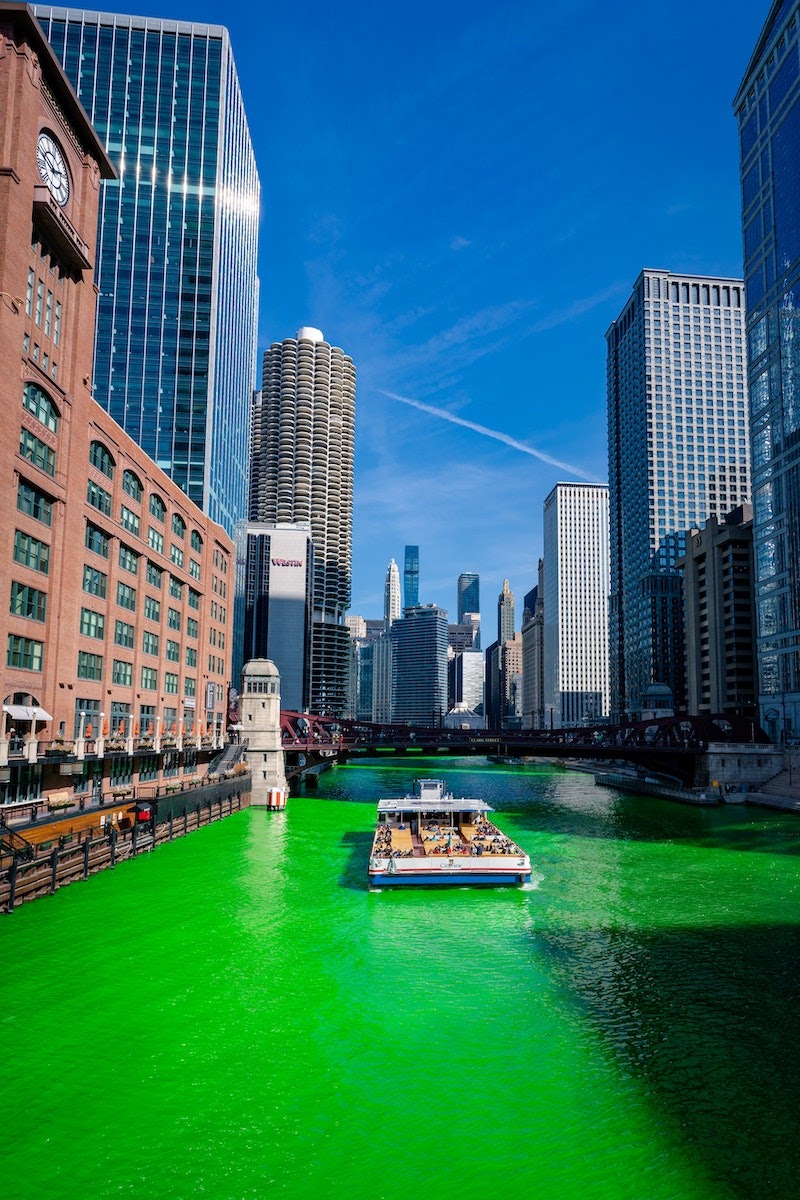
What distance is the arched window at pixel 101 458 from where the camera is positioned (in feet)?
192

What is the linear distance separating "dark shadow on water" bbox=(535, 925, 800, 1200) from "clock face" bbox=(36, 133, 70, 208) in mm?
52200

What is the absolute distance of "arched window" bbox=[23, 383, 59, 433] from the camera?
48.2 metres

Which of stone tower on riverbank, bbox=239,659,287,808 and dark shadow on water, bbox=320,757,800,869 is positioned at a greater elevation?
stone tower on riverbank, bbox=239,659,287,808

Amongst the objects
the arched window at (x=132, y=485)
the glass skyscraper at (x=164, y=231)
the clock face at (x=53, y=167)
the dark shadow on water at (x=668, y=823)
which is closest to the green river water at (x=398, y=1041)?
the dark shadow on water at (x=668, y=823)

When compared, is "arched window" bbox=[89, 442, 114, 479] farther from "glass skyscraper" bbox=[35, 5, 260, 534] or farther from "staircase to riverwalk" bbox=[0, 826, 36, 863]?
"glass skyscraper" bbox=[35, 5, 260, 534]

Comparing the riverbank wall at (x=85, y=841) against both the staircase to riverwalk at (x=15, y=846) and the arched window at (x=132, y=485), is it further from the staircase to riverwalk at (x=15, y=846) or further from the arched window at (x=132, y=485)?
the arched window at (x=132, y=485)

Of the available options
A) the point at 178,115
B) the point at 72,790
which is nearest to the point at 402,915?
the point at 72,790

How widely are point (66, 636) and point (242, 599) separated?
14139 cm

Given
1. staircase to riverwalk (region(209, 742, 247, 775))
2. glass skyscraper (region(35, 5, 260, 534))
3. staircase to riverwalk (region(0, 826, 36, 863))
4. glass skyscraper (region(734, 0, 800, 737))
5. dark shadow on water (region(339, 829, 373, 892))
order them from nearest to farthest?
staircase to riverwalk (region(0, 826, 36, 863)) < dark shadow on water (region(339, 829, 373, 892)) < staircase to riverwalk (region(209, 742, 247, 775)) < glass skyscraper (region(734, 0, 800, 737)) < glass skyscraper (region(35, 5, 260, 534))

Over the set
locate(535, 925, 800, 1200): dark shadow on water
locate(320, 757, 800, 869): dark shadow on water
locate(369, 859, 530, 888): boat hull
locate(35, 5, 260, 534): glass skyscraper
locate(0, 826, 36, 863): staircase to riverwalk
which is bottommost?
locate(320, 757, 800, 869): dark shadow on water

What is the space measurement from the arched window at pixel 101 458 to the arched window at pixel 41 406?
5.79m

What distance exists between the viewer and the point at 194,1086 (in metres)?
21.9

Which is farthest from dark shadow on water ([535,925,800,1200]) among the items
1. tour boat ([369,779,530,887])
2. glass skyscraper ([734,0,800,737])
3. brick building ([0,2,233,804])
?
glass skyscraper ([734,0,800,737])

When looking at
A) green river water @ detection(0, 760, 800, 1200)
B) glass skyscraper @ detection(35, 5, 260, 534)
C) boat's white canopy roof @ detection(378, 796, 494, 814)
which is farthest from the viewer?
glass skyscraper @ detection(35, 5, 260, 534)
